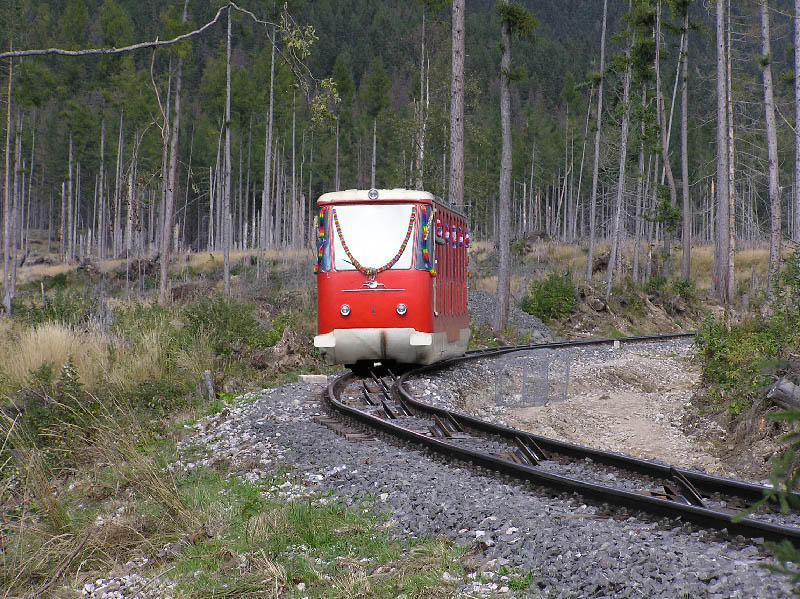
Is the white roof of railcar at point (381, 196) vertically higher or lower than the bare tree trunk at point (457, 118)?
lower

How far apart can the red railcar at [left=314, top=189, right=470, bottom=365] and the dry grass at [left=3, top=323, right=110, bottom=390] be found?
3287mm

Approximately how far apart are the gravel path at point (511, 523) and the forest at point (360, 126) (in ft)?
11.1

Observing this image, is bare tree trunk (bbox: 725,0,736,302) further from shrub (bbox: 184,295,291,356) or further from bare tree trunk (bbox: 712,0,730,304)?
shrub (bbox: 184,295,291,356)

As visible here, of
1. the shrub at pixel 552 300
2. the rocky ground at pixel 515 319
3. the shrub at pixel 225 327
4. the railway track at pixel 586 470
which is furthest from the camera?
the shrub at pixel 552 300

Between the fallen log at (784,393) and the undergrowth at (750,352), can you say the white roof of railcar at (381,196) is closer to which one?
the undergrowth at (750,352)

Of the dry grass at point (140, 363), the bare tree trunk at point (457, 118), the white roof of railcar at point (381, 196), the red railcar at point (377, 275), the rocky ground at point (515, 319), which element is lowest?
the rocky ground at point (515, 319)

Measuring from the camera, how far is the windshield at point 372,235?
1181 centimetres

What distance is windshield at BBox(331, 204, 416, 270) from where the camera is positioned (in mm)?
11812

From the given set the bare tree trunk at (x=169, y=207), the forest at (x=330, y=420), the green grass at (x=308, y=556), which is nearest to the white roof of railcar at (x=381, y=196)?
the forest at (x=330, y=420)

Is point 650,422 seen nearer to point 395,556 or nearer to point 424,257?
point 424,257

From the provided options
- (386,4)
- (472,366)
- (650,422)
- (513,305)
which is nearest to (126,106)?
(513,305)

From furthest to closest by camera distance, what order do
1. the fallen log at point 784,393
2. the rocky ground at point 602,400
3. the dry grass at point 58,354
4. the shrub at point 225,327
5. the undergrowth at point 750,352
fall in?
the shrub at point 225,327 < the dry grass at point 58,354 < the rocky ground at point 602,400 < the undergrowth at point 750,352 < the fallen log at point 784,393

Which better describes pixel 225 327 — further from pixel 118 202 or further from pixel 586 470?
pixel 118 202

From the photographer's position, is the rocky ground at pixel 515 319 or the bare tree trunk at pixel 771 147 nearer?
the bare tree trunk at pixel 771 147
